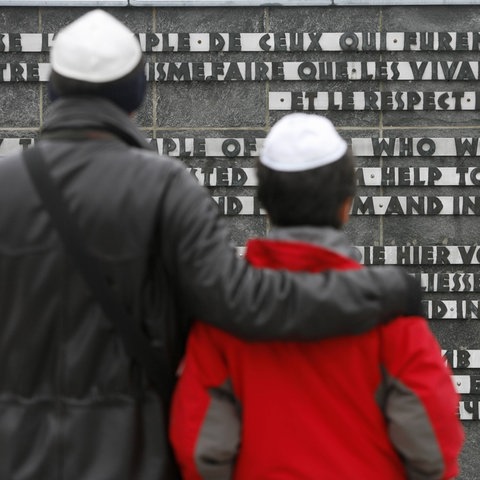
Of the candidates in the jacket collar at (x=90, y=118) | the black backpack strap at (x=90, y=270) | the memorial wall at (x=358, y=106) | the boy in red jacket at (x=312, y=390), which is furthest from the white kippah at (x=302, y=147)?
the memorial wall at (x=358, y=106)

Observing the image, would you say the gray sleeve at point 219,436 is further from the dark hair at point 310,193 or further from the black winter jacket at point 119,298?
the dark hair at point 310,193

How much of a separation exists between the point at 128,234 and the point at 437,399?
611mm

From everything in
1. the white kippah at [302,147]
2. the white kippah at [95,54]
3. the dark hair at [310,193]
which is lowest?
the dark hair at [310,193]

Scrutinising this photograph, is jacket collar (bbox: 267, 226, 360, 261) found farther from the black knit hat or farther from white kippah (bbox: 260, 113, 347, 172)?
the black knit hat

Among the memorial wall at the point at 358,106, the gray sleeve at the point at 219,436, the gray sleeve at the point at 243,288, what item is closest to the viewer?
the gray sleeve at the point at 243,288

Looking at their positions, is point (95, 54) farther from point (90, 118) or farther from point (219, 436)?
point (219, 436)

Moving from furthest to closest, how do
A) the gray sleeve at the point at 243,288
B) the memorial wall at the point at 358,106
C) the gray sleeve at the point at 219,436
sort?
the memorial wall at the point at 358,106 → the gray sleeve at the point at 219,436 → the gray sleeve at the point at 243,288

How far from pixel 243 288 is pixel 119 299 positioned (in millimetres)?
213

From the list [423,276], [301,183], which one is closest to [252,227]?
[423,276]

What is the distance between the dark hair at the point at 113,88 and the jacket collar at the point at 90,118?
0.01 metres

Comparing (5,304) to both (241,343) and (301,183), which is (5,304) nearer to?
(241,343)

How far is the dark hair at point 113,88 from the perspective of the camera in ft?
6.50

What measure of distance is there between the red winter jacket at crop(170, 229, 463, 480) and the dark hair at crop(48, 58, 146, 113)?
352 millimetres

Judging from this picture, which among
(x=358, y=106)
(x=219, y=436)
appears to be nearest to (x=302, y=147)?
(x=219, y=436)
